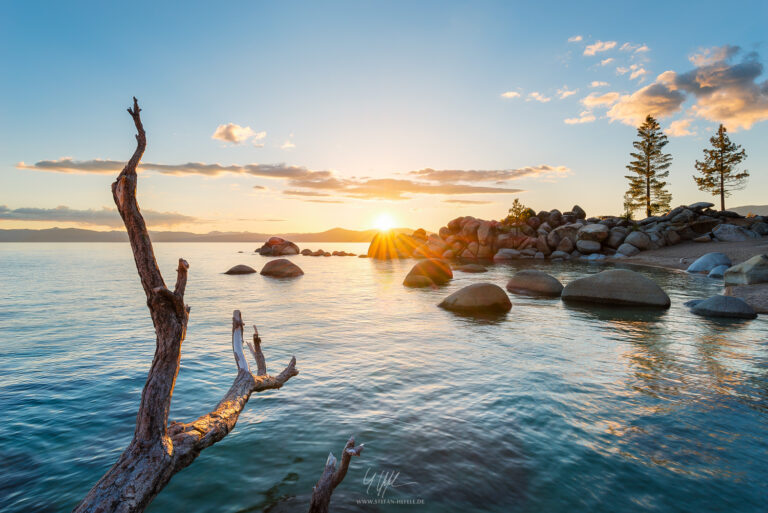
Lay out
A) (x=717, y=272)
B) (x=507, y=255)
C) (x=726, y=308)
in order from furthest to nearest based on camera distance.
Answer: (x=507, y=255) → (x=717, y=272) → (x=726, y=308)

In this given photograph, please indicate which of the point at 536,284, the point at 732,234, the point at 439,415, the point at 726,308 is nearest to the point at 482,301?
the point at 536,284

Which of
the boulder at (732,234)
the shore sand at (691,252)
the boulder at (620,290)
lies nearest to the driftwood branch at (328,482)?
the boulder at (620,290)

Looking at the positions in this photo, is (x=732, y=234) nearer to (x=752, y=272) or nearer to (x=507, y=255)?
(x=507, y=255)

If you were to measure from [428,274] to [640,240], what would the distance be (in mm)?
34883

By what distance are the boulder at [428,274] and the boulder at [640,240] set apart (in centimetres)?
3199

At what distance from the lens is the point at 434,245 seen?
62000mm

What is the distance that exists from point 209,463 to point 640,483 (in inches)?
222

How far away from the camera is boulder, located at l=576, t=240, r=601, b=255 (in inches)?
2003

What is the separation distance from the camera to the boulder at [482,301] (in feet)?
55.3

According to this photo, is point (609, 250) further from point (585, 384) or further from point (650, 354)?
point (585, 384)

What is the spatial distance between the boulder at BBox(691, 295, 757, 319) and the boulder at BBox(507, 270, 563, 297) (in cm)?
646

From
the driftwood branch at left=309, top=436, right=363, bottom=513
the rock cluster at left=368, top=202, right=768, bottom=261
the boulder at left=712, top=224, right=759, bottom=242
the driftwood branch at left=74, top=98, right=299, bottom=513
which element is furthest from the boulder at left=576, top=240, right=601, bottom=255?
the driftwood branch at left=74, top=98, right=299, bottom=513

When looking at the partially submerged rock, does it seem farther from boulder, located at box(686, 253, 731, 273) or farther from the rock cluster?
boulder, located at box(686, 253, 731, 273)

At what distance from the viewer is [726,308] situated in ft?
47.6
